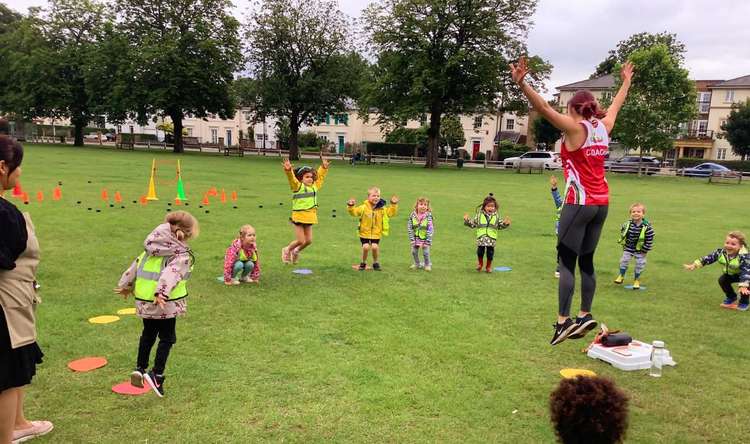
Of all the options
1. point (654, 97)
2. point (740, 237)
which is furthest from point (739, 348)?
point (654, 97)

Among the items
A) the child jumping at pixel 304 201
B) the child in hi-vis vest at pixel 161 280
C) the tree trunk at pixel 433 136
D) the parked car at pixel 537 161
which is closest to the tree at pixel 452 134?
the parked car at pixel 537 161

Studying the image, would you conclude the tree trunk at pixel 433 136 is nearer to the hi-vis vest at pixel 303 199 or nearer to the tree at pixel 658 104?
the tree at pixel 658 104

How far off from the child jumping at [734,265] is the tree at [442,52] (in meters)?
37.7

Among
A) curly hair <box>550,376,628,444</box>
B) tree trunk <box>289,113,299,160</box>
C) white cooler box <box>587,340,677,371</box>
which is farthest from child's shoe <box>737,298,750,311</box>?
tree trunk <box>289,113,299,160</box>

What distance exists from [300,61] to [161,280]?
5191 cm

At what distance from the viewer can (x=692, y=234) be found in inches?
656

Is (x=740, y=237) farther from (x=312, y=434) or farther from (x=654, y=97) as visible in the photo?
(x=654, y=97)

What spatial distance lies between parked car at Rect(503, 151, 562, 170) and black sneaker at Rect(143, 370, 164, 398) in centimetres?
4740

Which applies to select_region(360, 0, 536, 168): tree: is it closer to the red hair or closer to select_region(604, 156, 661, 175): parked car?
select_region(604, 156, 661, 175): parked car

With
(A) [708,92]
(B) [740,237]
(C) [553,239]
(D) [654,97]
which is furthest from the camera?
(A) [708,92]

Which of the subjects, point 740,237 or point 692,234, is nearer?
point 740,237

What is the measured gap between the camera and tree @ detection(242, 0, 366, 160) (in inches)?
2072

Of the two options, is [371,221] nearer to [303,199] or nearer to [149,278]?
[303,199]

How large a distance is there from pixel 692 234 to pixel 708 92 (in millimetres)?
75156
